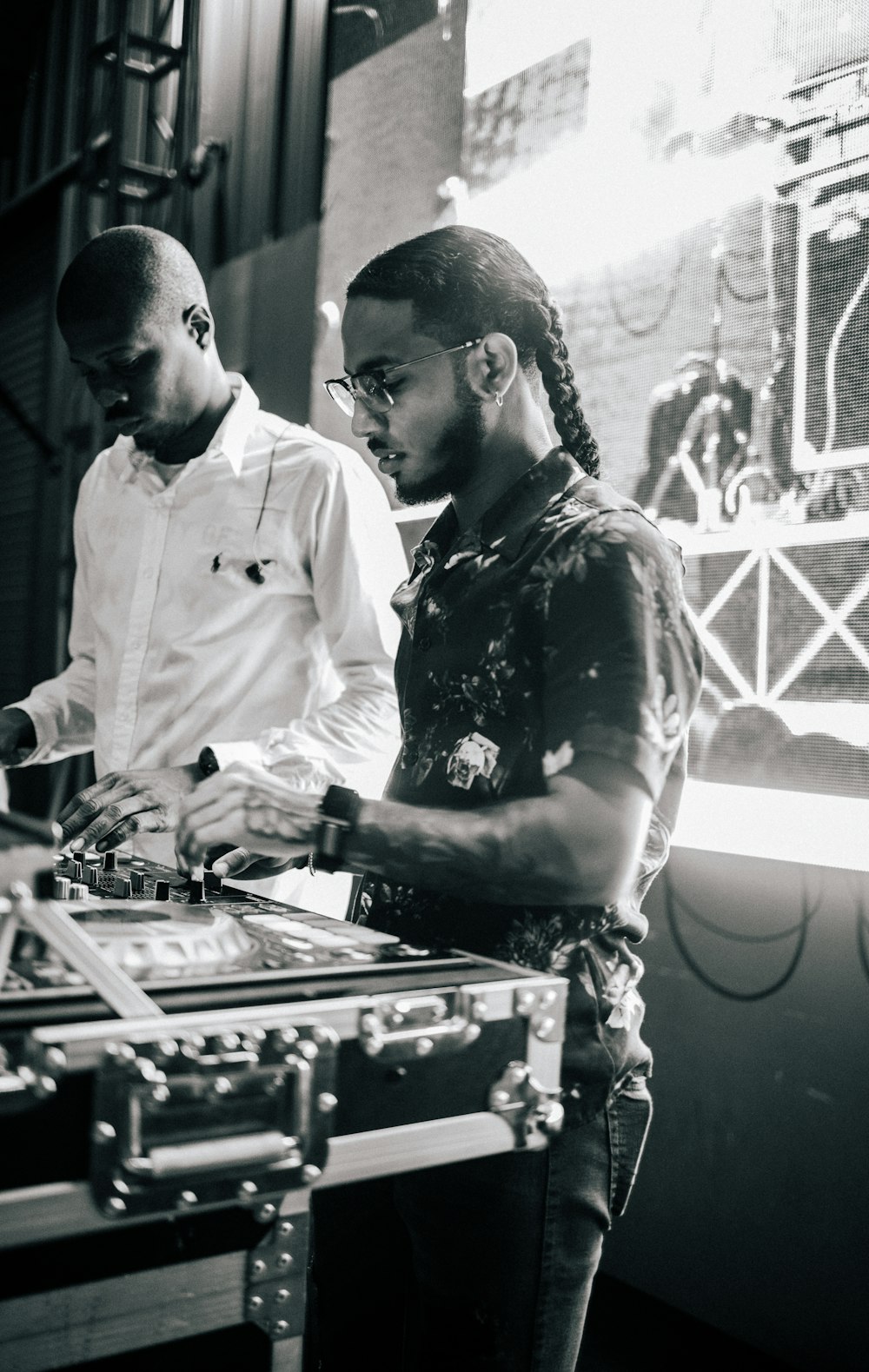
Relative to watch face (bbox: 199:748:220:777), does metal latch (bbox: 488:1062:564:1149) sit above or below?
below

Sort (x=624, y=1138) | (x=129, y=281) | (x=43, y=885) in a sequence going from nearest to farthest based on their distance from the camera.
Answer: (x=43, y=885)
(x=624, y=1138)
(x=129, y=281)

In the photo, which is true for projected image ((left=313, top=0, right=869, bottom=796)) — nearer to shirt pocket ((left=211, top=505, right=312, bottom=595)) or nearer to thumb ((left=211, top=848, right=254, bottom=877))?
shirt pocket ((left=211, top=505, right=312, bottom=595))

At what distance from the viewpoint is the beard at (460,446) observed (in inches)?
49.7

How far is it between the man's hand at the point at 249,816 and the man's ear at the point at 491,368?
49 cm

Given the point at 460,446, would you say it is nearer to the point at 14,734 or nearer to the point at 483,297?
the point at 483,297

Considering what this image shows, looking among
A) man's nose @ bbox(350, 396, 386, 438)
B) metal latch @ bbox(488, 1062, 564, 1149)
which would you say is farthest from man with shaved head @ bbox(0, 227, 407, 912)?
metal latch @ bbox(488, 1062, 564, 1149)

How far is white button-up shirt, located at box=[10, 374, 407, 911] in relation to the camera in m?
2.02

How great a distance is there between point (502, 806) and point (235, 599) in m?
1.18

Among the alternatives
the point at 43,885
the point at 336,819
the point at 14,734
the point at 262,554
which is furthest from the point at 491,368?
the point at 14,734

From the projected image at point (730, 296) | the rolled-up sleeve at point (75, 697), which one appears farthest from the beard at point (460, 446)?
the rolled-up sleeve at point (75, 697)

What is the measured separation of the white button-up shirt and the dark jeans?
93cm

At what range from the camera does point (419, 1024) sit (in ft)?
2.87

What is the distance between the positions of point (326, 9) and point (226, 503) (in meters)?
2.11

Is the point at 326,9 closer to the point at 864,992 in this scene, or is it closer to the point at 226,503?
the point at 226,503
